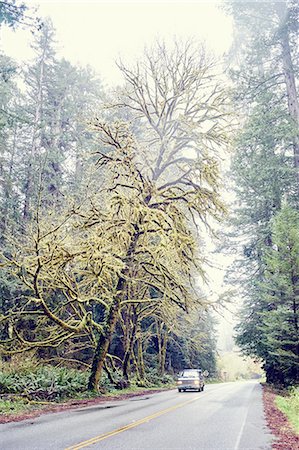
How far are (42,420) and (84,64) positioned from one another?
3975 centimetres

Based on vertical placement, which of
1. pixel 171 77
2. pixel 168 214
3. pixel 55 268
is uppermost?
pixel 171 77

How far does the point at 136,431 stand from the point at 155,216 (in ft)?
25.6

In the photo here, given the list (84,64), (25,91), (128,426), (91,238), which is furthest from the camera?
(84,64)

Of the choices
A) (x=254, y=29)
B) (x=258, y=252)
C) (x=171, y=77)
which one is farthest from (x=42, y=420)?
(x=254, y=29)

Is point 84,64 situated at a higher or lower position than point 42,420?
higher

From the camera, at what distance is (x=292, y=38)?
20766 millimetres

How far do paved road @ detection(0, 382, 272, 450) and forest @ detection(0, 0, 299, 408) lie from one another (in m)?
3.79

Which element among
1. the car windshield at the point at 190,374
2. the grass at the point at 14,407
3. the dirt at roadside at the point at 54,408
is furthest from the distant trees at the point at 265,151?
the grass at the point at 14,407

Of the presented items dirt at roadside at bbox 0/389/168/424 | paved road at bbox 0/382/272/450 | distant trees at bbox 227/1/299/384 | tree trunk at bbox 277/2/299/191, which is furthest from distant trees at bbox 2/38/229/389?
tree trunk at bbox 277/2/299/191

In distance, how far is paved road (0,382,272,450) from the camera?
21.3 feet

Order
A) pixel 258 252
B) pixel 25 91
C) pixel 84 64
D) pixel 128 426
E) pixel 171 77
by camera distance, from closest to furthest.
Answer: pixel 128 426 → pixel 171 77 → pixel 258 252 → pixel 25 91 → pixel 84 64

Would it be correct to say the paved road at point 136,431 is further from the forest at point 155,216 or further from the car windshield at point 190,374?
the car windshield at point 190,374

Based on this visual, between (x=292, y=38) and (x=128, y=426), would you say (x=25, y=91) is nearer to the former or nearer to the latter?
(x=292, y=38)

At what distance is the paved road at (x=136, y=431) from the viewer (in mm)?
6488
